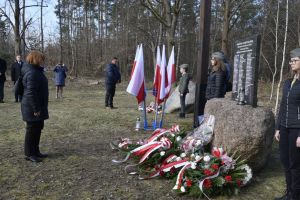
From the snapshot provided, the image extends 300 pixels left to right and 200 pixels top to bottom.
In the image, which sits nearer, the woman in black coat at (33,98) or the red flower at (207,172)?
the red flower at (207,172)

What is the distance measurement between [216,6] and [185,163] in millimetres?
30709

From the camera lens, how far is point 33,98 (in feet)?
17.8

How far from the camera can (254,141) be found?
4.96 metres

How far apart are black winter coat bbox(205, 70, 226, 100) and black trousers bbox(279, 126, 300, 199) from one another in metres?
2.81

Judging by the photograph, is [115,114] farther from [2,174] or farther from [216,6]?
[216,6]

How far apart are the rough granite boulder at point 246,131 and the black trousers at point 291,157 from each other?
2.66 feet

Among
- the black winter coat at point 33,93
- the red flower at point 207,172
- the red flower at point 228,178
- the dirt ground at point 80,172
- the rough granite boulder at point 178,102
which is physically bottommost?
the dirt ground at point 80,172

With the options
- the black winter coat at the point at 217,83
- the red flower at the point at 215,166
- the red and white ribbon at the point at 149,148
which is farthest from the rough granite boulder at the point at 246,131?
the black winter coat at the point at 217,83

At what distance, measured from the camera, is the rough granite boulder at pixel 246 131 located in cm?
498

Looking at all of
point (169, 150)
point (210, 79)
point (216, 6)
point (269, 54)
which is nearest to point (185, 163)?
point (169, 150)

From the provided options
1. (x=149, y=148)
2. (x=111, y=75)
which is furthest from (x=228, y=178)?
(x=111, y=75)

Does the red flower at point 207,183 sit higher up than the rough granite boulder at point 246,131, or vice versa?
the rough granite boulder at point 246,131

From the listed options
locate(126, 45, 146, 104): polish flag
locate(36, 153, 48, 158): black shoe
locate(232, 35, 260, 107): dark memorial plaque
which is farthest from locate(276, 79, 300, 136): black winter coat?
locate(126, 45, 146, 104): polish flag

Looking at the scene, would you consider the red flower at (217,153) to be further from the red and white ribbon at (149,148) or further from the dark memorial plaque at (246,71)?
the dark memorial plaque at (246,71)
